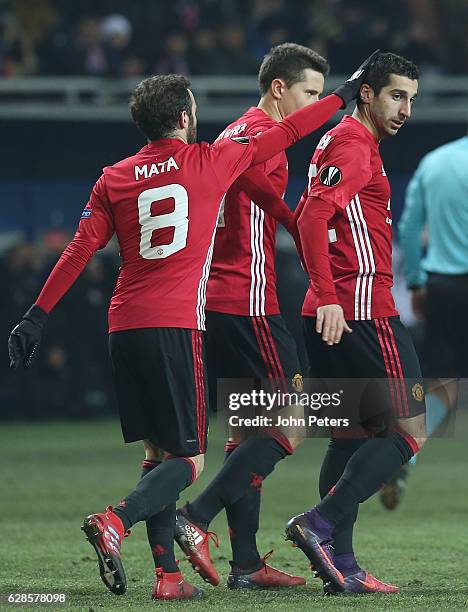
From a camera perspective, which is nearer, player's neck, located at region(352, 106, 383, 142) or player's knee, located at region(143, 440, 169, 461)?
player's knee, located at region(143, 440, 169, 461)

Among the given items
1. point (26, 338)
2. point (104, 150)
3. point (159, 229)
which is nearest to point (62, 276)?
point (26, 338)

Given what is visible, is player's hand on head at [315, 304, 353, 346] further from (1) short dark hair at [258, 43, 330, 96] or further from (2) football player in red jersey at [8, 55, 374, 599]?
(1) short dark hair at [258, 43, 330, 96]

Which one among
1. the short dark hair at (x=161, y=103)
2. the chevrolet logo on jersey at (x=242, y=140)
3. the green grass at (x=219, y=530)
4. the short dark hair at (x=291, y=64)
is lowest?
the green grass at (x=219, y=530)

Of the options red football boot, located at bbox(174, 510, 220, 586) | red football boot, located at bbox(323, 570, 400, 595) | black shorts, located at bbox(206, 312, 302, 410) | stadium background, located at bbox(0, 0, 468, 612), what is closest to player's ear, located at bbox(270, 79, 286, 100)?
black shorts, located at bbox(206, 312, 302, 410)

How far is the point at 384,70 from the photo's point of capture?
577cm

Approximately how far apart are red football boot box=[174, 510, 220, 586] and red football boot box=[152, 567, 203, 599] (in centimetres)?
11

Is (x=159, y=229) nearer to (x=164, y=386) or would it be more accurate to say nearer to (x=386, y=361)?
(x=164, y=386)

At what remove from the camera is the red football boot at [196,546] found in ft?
18.4

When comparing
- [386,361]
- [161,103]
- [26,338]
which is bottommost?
[386,361]

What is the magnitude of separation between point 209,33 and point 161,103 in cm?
1214

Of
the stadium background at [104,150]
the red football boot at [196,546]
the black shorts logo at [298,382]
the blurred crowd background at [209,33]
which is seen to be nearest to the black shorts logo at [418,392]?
the black shorts logo at [298,382]

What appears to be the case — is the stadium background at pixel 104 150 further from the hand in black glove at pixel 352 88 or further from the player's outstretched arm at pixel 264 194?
the hand in black glove at pixel 352 88

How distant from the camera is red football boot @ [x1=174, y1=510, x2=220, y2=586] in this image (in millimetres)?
5598

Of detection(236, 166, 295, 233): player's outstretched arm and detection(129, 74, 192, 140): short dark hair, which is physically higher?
detection(129, 74, 192, 140): short dark hair
